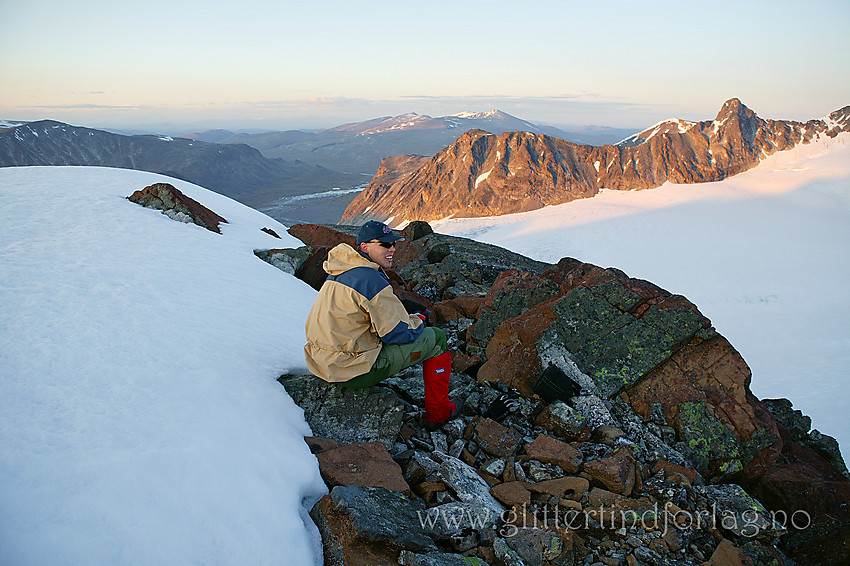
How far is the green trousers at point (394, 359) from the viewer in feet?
16.5

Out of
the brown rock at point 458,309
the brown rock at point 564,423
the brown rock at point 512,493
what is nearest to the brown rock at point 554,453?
the brown rock at point 564,423

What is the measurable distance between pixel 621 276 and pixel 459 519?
5.37 meters

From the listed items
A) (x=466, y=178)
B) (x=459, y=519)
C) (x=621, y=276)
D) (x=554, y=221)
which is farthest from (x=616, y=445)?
(x=466, y=178)

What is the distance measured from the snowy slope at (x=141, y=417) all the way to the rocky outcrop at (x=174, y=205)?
4.22 meters

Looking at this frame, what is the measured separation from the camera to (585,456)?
17.2 ft

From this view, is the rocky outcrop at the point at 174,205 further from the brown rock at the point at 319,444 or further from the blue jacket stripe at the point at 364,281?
the brown rock at the point at 319,444

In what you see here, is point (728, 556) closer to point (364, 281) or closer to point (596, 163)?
point (364, 281)

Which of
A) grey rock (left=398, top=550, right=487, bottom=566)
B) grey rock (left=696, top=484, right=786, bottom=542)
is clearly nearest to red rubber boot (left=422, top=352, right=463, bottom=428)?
grey rock (left=398, top=550, right=487, bottom=566)

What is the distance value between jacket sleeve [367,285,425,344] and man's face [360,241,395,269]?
0.29 metres

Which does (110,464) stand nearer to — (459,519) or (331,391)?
(331,391)

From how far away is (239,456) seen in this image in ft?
12.9

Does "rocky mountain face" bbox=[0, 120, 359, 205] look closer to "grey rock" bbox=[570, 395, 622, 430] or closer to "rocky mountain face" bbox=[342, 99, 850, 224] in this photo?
"rocky mountain face" bbox=[342, 99, 850, 224]

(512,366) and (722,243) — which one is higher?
(512,366)

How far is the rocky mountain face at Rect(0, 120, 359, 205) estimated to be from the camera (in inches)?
5487
